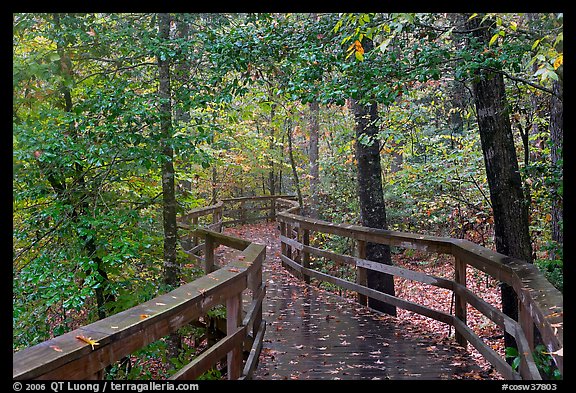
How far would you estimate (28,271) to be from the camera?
16.9ft

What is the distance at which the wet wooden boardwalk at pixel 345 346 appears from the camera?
461 centimetres

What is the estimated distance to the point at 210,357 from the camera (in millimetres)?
3088

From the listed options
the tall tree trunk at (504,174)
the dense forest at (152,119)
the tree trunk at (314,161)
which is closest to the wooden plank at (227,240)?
the dense forest at (152,119)

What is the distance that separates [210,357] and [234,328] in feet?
2.08

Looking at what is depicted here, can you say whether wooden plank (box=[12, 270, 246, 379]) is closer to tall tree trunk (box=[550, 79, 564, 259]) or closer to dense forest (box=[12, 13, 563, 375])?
dense forest (box=[12, 13, 563, 375])

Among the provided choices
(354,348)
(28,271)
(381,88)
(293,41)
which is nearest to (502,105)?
(381,88)

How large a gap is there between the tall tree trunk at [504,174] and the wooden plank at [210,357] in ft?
10.3

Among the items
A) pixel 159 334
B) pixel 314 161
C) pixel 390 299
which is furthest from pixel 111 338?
pixel 314 161

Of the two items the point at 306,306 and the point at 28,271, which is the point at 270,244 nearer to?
the point at 306,306

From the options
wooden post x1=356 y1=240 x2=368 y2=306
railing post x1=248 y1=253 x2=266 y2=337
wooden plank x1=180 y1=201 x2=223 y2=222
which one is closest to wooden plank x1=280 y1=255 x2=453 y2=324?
wooden post x1=356 y1=240 x2=368 y2=306

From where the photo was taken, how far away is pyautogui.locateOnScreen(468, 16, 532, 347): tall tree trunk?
5.24 m

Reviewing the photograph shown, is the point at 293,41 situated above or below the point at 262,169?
above

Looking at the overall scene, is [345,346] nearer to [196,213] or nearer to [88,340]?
[88,340]
